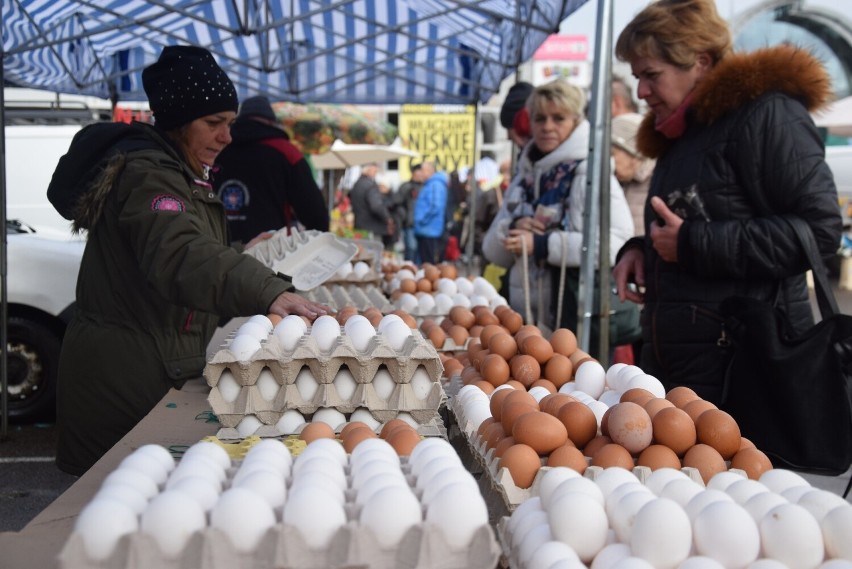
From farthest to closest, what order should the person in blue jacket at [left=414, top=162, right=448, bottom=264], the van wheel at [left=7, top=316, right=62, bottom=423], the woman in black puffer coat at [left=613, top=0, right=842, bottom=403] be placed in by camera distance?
the person in blue jacket at [left=414, top=162, right=448, bottom=264]
the van wheel at [left=7, top=316, right=62, bottom=423]
the woman in black puffer coat at [left=613, top=0, right=842, bottom=403]

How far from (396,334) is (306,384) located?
0.32 meters

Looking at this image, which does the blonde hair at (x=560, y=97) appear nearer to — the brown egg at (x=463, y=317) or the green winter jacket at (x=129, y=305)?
the brown egg at (x=463, y=317)

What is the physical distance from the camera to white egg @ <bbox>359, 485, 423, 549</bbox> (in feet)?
4.50

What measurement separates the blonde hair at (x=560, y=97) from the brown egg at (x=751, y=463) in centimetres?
320

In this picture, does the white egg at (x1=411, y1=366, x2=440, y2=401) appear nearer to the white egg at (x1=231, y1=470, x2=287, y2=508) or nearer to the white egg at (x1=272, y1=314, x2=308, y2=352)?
→ the white egg at (x1=272, y1=314, x2=308, y2=352)

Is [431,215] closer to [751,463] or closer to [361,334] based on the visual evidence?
[361,334]

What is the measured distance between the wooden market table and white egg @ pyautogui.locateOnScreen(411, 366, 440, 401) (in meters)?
0.60

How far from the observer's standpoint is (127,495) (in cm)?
142

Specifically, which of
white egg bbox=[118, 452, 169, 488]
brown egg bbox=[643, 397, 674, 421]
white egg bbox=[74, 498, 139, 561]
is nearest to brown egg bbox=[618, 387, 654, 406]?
brown egg bbox=[643, 397, 674, 421]

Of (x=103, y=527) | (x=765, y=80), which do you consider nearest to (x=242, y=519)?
(x=103, y=527)

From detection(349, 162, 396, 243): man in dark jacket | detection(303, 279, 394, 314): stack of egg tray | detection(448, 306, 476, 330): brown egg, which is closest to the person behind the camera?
detection(448, 306, 476, 330): brown egg

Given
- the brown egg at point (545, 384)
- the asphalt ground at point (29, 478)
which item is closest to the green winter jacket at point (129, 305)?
the brown egg at point (545, 384)

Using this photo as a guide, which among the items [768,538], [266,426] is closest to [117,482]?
[266,426]

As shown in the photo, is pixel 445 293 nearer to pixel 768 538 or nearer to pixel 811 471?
pixel 811 471
